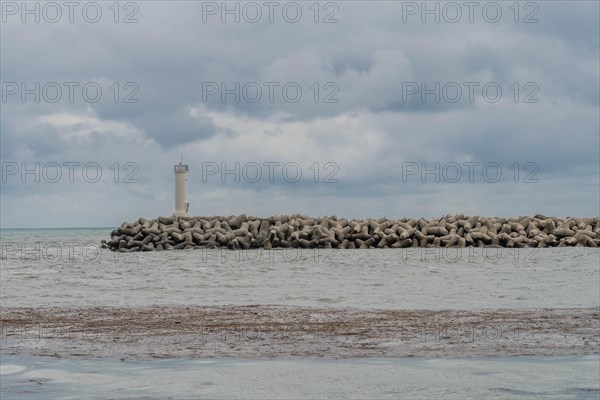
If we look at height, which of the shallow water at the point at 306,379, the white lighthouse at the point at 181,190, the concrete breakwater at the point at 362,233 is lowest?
the shallow water at the point at 306,379

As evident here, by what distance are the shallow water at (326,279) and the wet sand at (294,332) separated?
1.34 meters

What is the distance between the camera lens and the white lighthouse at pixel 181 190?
3253 cm

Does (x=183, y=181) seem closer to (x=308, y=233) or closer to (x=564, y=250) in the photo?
(x=308, y=233)

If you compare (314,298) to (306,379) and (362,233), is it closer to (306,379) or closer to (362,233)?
(306,379)

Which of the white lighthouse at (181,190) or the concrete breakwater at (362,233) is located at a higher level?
the white lighthouse at (181,190)

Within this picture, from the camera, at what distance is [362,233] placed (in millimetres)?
25953

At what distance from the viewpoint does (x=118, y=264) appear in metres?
20.9

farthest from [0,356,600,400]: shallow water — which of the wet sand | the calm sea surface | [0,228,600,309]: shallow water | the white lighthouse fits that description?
the white lighthouse

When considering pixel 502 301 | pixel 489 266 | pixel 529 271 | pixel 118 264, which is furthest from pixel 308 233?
pixel 502 301

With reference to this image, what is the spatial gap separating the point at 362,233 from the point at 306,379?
20.7 m

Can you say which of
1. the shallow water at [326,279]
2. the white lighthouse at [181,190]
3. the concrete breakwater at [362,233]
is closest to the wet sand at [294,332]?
the shallow water at [326,279]

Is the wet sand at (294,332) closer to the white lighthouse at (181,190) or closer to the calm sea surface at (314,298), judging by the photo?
the calm sea surface at (314,298)

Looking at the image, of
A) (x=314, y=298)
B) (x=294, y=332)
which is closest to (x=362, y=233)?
(x=314, y=298)

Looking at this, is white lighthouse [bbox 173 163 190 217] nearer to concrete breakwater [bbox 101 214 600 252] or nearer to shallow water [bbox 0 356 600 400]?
concrete breakwater [bbox 101 214 600 252]
